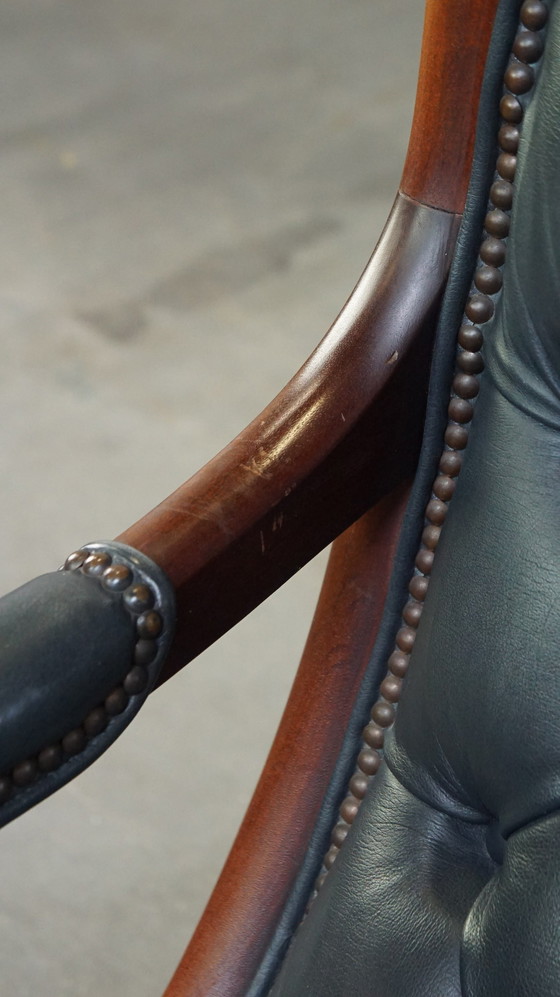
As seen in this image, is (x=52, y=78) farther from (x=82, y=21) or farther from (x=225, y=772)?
(x=225, y=772)

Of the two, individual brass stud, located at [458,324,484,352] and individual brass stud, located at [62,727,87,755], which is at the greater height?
individual brass stud, located at [458,324,484,352]

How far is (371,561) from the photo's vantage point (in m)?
0.66

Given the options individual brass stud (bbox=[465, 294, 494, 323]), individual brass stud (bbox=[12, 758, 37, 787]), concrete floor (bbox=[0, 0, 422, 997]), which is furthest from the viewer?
concrete floor (bbox=[0, 0, 422, 997])

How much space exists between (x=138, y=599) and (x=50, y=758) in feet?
0.25

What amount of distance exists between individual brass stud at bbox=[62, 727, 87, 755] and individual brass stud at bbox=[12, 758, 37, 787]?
2 centimetres

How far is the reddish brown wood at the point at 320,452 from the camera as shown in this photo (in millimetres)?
561

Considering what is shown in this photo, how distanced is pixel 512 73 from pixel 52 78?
3545mm

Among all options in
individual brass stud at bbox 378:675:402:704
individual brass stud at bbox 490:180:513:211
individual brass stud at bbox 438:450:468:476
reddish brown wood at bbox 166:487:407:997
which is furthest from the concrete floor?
individual brass stud at bbox 490:180:513:211

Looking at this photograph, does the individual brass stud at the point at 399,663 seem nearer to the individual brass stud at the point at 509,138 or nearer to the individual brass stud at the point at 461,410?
the individual brass stud at the point at 461,410

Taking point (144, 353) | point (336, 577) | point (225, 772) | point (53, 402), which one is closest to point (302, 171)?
point (144, 353)

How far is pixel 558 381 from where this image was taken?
1.73ft

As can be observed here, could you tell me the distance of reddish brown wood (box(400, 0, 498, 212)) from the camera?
582 mm

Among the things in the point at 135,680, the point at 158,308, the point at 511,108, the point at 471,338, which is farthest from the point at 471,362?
the point at 158,308

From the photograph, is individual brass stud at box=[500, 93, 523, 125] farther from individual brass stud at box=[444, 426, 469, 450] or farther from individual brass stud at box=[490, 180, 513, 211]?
individual brass stud at box=[444, 426, 469, 450]
